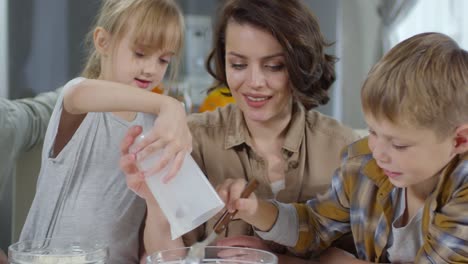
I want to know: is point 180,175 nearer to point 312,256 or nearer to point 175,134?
point 175,134

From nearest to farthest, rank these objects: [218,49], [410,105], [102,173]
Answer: [410,105] < [102,173] < [218,49]

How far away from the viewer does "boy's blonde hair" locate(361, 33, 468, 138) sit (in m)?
0.67

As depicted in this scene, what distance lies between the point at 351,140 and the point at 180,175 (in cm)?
40

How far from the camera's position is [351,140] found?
3.30 feet

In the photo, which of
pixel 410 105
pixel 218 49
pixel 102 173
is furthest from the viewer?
pixel 218 49

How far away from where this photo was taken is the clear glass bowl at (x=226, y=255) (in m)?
0.69

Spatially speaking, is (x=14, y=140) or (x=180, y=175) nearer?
(x=180, y=175)

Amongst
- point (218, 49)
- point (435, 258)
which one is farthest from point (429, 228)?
point (218, 49)

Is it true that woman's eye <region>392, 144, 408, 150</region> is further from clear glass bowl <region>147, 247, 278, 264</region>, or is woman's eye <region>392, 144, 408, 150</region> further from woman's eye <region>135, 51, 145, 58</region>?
woman's eye <region>135, 51, 145, 58</region>

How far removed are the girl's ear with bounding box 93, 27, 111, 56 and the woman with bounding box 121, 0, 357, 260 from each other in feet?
0.55

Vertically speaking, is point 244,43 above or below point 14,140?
above

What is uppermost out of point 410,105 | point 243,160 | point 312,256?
point 410,105

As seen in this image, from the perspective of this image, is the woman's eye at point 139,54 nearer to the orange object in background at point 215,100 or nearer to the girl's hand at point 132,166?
the girl's hand at point 132,166

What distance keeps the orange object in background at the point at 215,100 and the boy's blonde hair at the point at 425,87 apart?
0.37 meters
